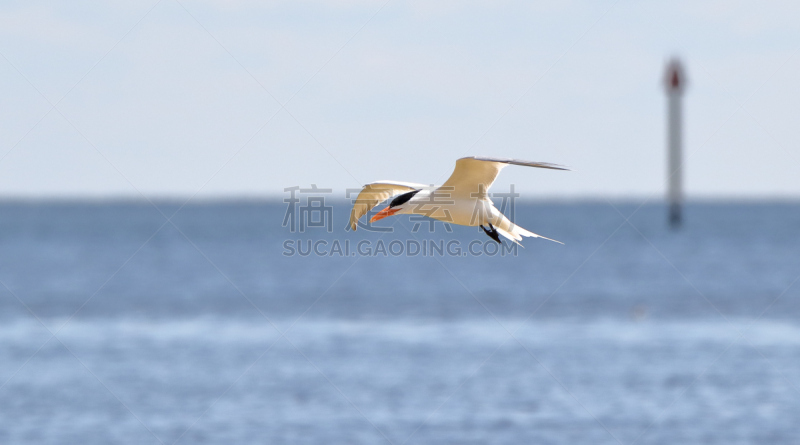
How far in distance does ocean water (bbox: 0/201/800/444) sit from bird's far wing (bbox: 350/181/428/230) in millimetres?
10985

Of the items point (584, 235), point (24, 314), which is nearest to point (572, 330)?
point (24, 314)

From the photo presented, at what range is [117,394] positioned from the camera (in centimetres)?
3034

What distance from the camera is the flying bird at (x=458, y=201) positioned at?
31.4 feet

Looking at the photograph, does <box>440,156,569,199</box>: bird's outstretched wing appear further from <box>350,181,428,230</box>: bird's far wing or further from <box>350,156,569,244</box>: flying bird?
<box>350,181,428,230</box>: bird's far wing

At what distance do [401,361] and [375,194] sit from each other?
78.5ft

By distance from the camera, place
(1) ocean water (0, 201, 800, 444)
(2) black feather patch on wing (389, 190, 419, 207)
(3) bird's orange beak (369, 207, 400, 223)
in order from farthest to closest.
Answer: (1) ocean water (0, 201, 800, 444), (2) black feather patch on wing (389, 190, 419, 207), (3) bird's orange beak (369, 207, 400, 223)

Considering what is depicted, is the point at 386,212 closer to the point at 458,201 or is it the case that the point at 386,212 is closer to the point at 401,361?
the point at 458,201

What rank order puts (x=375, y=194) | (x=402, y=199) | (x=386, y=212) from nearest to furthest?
1. (x=386, y=212)
2. (x=402, y=199)
3. (x=375, y=194)

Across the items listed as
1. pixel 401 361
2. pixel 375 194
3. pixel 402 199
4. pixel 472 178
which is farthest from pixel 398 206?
pixel 401 361

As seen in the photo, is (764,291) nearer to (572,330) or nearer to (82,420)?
(572,330)

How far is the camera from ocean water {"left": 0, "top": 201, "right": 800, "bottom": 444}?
27.5 m

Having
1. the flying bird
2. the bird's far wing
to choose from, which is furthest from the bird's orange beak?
the bird's far wing

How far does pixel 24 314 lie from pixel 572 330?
2719 centimetres

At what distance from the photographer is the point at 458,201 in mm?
9727
